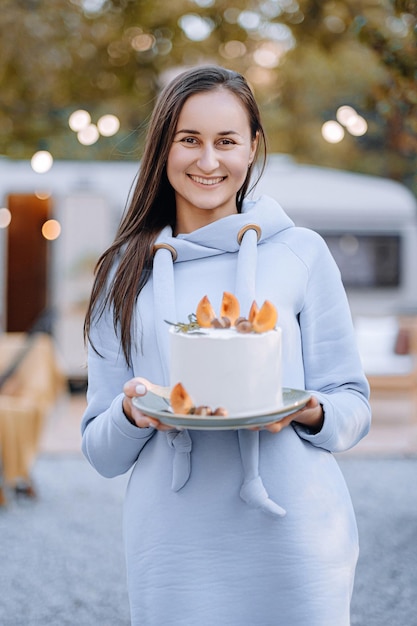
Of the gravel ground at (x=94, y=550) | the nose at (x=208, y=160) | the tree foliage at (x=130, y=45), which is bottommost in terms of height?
the gravel ground at (x=94, y=550)

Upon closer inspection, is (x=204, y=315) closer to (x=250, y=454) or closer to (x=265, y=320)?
(x=265, y=320)

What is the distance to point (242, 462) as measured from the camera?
1.69 metres

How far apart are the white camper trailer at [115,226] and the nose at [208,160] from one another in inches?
387

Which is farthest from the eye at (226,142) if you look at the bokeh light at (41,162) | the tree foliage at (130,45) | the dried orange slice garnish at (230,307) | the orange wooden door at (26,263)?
the orange wooden door at (26,263)

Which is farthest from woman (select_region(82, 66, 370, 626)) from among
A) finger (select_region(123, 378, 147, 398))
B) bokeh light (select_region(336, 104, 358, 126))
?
bokeh light (select_region(336, 104, 358, 126))

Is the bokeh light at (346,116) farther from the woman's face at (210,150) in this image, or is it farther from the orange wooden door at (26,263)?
the woman's face at (210,150)

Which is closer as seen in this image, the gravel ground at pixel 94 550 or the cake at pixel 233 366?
the cake at pixel 233 366

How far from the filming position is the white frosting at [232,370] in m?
1.52

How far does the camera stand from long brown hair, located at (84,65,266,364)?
181cm

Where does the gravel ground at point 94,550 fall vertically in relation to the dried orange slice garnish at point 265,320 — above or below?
below

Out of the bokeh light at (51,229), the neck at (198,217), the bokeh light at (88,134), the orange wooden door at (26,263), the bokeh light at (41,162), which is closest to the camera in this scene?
the neck at (198,217)

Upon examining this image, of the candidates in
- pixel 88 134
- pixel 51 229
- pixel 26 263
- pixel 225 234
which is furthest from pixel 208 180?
pixel 26 263

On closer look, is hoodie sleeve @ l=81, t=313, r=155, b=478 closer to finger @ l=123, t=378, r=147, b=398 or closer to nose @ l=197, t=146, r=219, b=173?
finger @ l=123, t=378, r=147, b=398

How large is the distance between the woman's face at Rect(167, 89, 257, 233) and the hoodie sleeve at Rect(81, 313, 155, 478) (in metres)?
0.32
